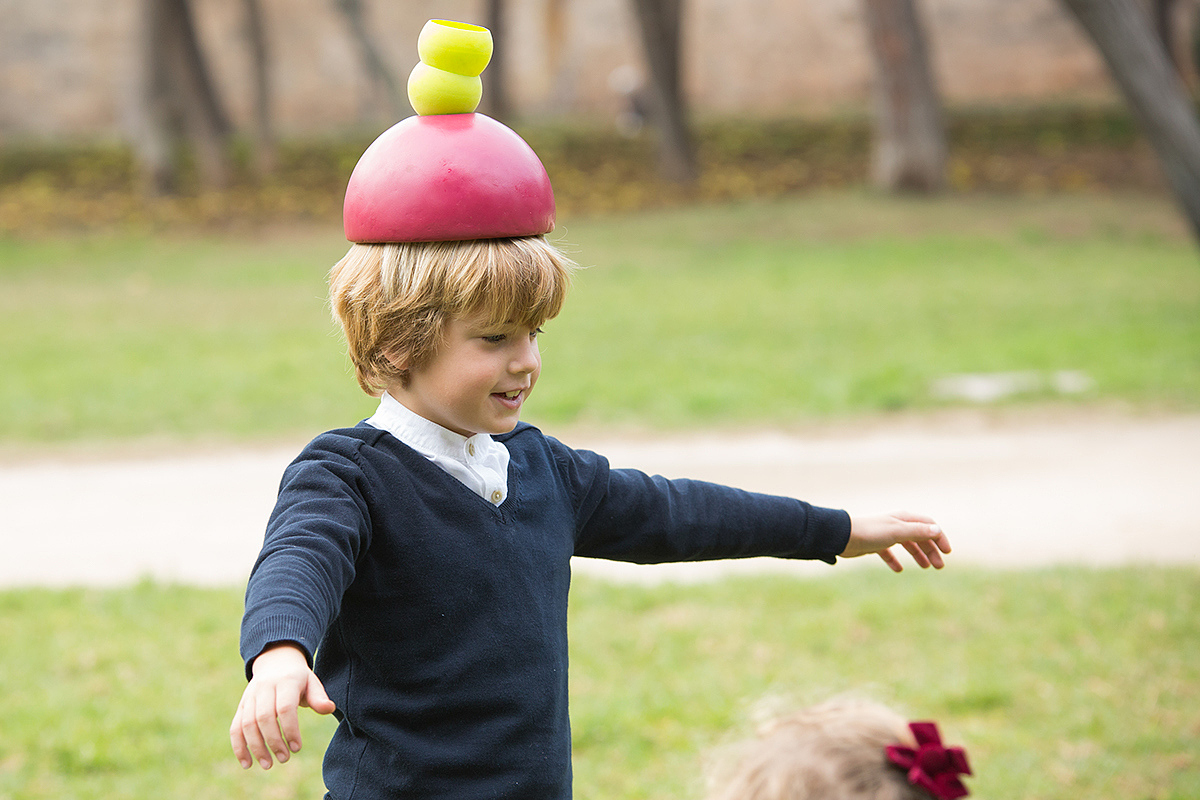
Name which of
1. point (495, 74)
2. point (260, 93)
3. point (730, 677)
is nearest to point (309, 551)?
point (730, 677)

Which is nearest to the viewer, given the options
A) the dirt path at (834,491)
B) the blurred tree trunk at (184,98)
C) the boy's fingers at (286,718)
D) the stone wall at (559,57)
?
the boy's fingers at (286,718)

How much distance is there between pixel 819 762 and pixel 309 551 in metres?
0.68

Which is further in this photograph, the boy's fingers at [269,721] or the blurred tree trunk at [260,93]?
the blurred tree trunk at [260,93]

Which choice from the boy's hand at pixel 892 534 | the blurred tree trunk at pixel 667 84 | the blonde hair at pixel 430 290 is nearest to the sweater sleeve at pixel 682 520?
the boy's hand at pixel 892 534

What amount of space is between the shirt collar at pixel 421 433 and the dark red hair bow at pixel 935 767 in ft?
2.40

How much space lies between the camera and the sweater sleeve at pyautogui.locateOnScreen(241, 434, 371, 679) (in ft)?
4.73

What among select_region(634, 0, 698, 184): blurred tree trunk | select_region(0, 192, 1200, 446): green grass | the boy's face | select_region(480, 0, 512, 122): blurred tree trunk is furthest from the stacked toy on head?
select_region(480, 0, 512, 122): blurred tree trunk

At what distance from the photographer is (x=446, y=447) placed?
6.07ft

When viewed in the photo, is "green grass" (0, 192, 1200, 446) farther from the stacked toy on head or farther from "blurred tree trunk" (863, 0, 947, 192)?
the stacked toy on head

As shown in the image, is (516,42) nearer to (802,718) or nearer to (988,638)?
(988,638)

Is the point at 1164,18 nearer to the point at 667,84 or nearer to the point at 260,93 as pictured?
the point at 667,84

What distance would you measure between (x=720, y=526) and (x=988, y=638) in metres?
2.81

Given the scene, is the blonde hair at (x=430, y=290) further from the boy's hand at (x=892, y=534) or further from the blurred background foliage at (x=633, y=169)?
the blurred background foliage at (x=633, y=169)

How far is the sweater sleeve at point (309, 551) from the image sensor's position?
1.44m
